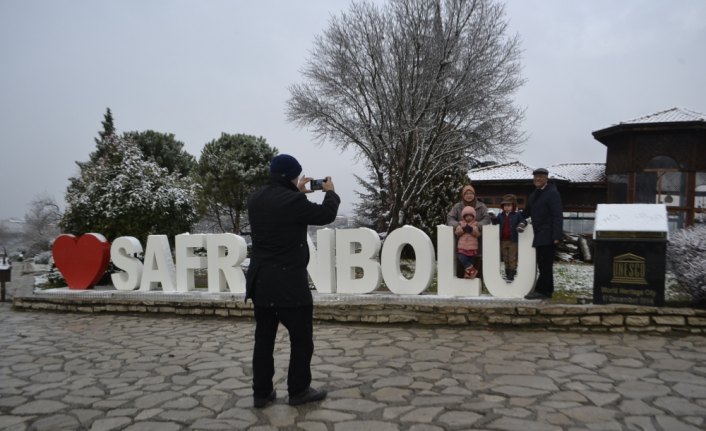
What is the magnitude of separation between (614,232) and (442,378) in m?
3.17

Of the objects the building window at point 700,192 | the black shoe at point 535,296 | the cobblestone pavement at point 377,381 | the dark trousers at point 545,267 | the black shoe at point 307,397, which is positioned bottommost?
the cobblestone pavement at point 377,381

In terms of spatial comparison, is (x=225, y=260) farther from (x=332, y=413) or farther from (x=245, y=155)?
(x=245, y=155)

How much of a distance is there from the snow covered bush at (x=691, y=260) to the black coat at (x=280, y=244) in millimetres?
4757

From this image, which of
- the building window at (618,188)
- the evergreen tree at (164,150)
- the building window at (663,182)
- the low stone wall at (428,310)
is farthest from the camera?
the evergreen tree at (164,150)

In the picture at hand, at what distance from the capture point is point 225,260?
7.39 metres

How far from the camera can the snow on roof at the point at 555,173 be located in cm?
1855

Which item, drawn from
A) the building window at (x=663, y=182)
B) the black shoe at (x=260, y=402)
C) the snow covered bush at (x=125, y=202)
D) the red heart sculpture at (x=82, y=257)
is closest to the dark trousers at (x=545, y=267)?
the black shoe at (x=260, y=402)

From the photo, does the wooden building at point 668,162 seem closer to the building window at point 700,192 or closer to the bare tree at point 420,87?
the building window at point 700,192

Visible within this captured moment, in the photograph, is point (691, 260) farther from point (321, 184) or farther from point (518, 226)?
point (321, 184)

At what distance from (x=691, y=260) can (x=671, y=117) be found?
12.8 m

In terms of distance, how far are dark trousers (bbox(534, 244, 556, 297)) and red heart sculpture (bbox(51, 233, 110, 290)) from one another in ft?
23.9

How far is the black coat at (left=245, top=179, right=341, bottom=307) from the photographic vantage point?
3.35 m

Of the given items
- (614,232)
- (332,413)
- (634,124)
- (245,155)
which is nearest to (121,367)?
(332,413)

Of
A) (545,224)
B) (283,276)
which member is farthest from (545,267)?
(283,276)
